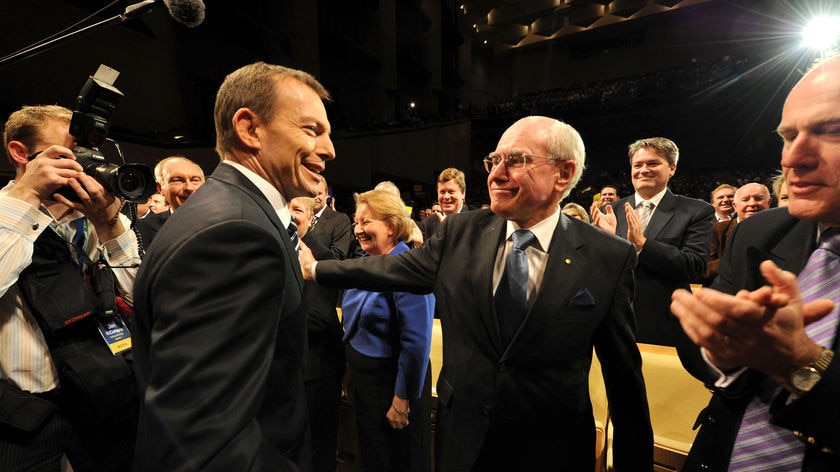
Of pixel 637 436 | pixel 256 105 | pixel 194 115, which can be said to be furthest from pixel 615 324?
pixel 194 115

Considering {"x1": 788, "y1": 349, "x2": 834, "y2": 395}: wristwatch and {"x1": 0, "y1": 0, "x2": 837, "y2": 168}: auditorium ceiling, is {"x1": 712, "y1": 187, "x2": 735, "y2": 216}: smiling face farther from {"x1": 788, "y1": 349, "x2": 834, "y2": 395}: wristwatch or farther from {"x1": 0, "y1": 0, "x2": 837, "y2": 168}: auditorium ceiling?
{"x1": 0, "y1": 0, "x2": 837, "y2": 168}: auditorium ceiling

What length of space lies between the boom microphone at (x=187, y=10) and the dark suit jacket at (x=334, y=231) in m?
2.50

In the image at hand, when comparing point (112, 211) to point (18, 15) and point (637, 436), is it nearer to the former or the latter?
point (637, 436)

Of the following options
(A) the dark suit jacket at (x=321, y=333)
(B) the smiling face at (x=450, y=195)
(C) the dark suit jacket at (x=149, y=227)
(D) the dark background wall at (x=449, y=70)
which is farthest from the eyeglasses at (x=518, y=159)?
(D) the dark background wall at (x=449, y=70)

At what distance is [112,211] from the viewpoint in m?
1.41

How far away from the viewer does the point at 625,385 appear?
1.31 metres

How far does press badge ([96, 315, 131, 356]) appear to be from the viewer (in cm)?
133

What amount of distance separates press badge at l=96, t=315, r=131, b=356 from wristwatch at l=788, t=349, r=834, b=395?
1.81m

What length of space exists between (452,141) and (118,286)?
13.4 m

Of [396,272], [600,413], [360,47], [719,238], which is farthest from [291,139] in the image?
[360,47]

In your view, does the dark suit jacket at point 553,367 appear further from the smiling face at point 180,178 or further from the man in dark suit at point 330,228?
the man in dark suit at point 330,228

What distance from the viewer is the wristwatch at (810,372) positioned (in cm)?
75

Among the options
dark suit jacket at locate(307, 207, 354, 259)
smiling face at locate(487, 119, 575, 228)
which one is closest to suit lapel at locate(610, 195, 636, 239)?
smiling face at locate(487, 119, 575, 228)

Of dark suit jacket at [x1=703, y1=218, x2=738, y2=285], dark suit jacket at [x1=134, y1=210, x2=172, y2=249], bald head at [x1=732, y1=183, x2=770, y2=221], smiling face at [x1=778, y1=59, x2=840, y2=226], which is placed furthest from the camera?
dark suit jacket at [x1=703, y1=218, x2=738, y2=285]
